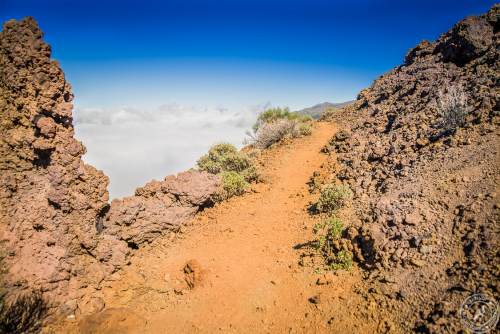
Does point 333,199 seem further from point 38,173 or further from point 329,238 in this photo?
point 38,173

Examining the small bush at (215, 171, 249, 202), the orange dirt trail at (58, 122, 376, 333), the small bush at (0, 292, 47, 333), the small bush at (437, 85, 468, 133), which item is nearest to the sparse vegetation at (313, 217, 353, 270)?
the orange dirt trail at (58, 122, 376, 333)

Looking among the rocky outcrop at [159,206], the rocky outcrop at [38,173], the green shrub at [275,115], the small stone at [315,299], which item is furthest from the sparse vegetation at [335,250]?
the green shrub at [275,115]

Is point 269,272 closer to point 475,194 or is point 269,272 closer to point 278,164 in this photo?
point 475,194

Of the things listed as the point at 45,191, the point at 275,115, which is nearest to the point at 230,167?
the point at 45,191

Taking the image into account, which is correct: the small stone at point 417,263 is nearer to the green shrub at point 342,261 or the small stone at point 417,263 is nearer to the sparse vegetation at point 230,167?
the green shrub at point 342,261

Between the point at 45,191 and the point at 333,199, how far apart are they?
6.36 m

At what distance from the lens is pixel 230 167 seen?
11047 mm

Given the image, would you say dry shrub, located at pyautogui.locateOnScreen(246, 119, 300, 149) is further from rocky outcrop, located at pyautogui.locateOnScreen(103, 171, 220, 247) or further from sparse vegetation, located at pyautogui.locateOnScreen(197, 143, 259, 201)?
rocky outcrop, located at pyautogui.locateOnScreen(103, 171, 220, 247)

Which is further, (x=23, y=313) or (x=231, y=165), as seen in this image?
(x=231, y=165)

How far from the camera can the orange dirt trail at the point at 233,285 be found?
14.8 feet

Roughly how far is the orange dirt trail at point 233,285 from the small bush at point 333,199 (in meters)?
0.48

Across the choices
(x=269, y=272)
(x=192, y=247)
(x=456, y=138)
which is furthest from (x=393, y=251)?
(x=192, y=247)

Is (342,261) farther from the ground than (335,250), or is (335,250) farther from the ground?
(335,250)

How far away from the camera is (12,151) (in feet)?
16.5
